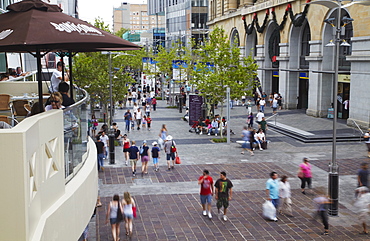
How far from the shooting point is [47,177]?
5277 millimetres

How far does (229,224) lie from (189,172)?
6.83 meters

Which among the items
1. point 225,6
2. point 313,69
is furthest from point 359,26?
point 225,6

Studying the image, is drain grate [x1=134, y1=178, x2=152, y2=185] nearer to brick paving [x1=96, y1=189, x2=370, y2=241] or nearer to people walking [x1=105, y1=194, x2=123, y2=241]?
brick paving [x1=96, y1=189, x2=370, y2=241]

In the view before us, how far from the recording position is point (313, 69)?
38812mm

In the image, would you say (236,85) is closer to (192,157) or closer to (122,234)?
(192,157)

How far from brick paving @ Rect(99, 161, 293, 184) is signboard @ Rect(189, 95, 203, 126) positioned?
11704 millimetres

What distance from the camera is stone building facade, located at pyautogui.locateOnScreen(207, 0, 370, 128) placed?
1254 inches

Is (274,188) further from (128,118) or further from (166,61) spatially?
(166,61)

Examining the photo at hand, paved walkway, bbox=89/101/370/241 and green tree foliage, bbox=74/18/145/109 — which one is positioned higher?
green tree foliage, bbox=74/18/145/109

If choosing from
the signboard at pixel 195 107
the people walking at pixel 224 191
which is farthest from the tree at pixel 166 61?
the people walking at pixel 224 191

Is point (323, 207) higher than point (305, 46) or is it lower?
lower

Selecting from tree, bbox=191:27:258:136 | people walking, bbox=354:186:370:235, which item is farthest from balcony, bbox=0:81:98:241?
tree, bbox=191:27:258:136

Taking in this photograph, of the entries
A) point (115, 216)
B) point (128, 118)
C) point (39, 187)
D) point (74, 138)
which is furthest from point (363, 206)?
point (128, 118)

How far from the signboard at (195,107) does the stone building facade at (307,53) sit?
6.21m
